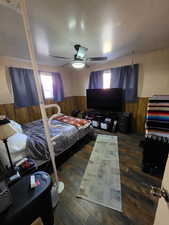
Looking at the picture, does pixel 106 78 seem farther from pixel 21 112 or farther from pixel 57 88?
pixel 21 112

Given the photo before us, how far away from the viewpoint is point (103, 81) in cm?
370

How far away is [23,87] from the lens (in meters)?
2.94

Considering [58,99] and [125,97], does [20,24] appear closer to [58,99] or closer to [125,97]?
[58,99]

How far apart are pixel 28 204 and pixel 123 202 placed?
1.18 meters

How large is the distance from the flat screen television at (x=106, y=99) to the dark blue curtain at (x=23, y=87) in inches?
81.3

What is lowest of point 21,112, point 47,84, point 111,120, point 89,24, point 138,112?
point 111,120

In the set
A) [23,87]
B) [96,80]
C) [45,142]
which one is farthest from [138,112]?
[23,87]

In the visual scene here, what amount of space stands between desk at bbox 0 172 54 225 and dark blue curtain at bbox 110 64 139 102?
3.15 m

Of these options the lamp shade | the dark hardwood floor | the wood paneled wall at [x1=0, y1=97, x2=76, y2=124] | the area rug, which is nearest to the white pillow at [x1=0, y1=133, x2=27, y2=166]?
the lamp shade

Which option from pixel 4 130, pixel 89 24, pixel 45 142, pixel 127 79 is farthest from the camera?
pixel 127 79

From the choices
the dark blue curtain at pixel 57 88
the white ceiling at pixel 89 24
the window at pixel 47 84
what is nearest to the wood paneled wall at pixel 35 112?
the window at pixel 47 84

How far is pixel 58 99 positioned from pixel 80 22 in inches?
115

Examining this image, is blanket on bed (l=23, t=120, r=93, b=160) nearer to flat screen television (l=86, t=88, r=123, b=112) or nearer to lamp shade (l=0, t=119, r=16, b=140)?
lamp shade (l=0, t=119, r=16, b=140)

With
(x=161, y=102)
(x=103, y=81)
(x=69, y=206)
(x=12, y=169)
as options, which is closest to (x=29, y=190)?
(x=12, y=169)
